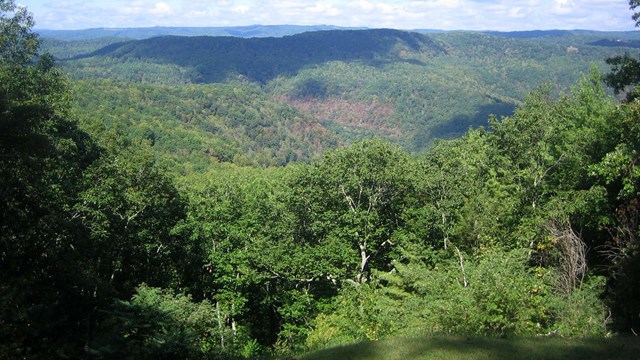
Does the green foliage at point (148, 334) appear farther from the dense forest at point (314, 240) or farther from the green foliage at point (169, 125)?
the green foliage at point (169, 125)

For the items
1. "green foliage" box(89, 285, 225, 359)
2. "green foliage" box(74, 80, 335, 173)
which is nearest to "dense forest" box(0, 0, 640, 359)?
"green foliage" box(89, 285, 225, 359)

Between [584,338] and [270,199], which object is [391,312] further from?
[270,199]

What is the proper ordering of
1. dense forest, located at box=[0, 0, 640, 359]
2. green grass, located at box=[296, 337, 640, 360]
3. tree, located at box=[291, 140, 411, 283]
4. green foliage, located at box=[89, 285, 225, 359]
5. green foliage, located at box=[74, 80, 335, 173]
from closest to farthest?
green grass, located at box=[296, 337, 640, 360]
green foliage, located at box=[89, 285, 225, 359]
dense forest, located at box=[0, 0, 640, 359]
tree, located at box=[291, 140, 411, 283]
green foliage, located at box=[74, 80, 335, 173]

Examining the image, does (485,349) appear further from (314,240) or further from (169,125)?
(169,125)

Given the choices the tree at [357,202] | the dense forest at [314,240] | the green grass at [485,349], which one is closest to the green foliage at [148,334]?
the dense forest at [314,240]

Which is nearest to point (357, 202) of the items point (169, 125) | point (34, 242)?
point (34, 242)

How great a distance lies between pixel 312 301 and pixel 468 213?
25.0ft

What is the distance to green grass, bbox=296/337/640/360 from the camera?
930 centimetres

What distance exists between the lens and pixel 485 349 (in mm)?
9586

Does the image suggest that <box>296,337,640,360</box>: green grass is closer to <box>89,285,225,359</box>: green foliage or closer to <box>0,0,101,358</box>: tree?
<box>89,285,225,359</box>: green foliage

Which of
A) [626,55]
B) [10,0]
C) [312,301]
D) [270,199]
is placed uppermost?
[10,0]

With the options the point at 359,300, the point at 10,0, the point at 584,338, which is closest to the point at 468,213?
the point at 359,300

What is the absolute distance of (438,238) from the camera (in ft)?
72.2

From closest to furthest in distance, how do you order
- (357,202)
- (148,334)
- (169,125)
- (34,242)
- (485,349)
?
1. (485,349)
2. (148,334)
3. (34,242)
4. (357,202)
5. (169,125)
